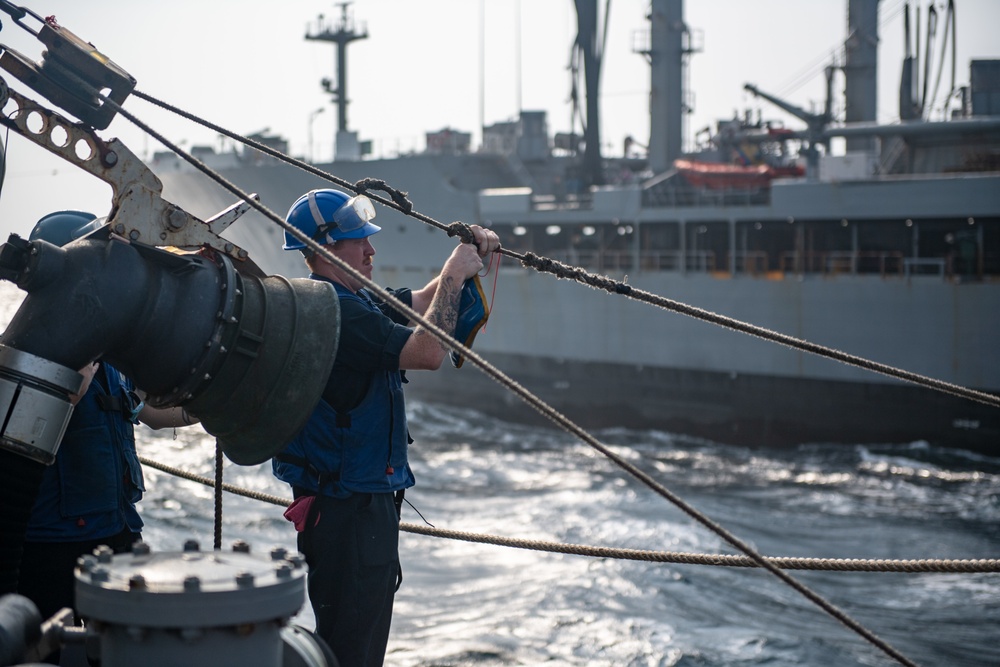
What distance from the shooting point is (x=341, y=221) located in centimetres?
317

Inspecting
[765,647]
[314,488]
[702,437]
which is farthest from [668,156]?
[314,488]

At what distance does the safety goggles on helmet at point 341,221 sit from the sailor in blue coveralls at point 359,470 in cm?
22

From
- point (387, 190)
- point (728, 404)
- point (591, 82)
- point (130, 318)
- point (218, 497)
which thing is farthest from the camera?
point (591, 82)

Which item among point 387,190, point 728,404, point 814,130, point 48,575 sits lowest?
point 728,404

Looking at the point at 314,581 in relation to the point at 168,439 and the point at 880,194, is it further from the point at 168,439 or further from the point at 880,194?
the point at 880,194

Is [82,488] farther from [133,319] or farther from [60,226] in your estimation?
[133,319]

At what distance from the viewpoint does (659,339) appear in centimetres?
2467

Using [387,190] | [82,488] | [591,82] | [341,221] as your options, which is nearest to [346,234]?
[341,221]

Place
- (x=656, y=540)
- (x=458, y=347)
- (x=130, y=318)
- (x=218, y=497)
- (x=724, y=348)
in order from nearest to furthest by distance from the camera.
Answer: (x=130, y=318), (x=458, y=347), (x=218, y=497), (x=656, y=540), (x=724, y=348)

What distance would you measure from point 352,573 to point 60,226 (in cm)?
139

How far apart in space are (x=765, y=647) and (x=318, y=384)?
604 cm

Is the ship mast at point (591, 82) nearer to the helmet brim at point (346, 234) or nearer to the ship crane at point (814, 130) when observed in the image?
the ship crane at point (814, 130)

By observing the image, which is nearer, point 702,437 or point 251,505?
point 251,505

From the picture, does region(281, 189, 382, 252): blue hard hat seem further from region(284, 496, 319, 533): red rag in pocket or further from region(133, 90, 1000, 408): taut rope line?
region(284, 496, 319, 533): red rag in pocket
